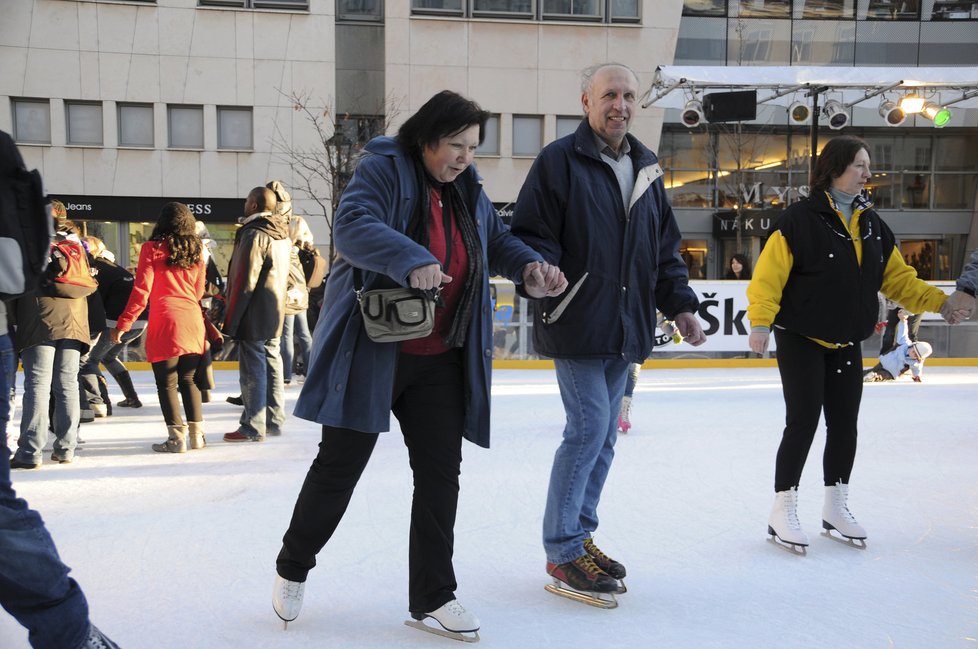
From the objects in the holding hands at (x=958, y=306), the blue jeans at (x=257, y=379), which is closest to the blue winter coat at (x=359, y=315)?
the holding hands at (x=958, y=306)

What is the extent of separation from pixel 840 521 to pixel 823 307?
86 cm

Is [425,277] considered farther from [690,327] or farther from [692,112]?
[692,112]

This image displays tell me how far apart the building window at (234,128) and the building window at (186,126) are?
1.41 feet

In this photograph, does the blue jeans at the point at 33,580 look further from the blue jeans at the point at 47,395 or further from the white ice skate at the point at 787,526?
the blue jeans at the point at 47,395

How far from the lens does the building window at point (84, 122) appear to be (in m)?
21.4

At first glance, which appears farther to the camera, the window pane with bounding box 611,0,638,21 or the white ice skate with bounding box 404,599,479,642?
the window pane with bounding box 611,0,638,21

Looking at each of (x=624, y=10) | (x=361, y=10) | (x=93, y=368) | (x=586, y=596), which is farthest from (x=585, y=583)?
(x=361, y=10)

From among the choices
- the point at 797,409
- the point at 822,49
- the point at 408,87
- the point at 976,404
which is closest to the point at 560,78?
the point at 408,87

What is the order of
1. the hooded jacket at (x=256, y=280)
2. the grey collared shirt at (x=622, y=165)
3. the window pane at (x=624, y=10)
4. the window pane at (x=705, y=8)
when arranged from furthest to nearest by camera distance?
the window pane at (x=705, y=8), the window pane at (x=624, y=10), the hooded jacket at (x=256, y=280), the grey collared shirt at (x=622, y=165)

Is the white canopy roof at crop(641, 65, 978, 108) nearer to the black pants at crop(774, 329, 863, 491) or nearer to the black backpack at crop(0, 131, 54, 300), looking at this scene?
the black pants at crop(774, 329, 863, 491)

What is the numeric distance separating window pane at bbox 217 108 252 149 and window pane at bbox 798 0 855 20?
599 inches

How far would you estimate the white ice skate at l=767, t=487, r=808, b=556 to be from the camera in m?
3.46

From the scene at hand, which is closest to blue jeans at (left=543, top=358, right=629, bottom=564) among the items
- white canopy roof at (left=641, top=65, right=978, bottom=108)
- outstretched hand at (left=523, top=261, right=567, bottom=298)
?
outstretched hand at (left=523, top=261, right=567, bottom=298)

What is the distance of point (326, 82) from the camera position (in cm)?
2205
